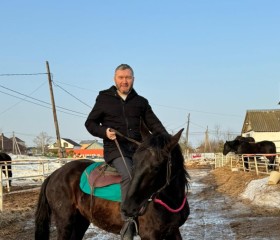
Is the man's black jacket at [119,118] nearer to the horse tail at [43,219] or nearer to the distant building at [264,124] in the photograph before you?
the horse tail at [43,219]

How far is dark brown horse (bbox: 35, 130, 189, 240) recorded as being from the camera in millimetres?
3500

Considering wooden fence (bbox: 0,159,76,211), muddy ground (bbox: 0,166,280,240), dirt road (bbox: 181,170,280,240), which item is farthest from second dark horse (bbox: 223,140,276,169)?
dirt road (bbox: 181,170,280,240)

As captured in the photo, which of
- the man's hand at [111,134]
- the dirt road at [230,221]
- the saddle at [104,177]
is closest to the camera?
the man's hand at [111,134]

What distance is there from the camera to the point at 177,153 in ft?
12.7

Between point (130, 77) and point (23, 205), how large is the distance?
8018 millimetres

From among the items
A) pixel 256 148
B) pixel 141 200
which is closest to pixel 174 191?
pixel 141 200

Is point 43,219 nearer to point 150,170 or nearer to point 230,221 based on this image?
point 150,170

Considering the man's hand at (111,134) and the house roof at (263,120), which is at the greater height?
the house roof at (263,120)

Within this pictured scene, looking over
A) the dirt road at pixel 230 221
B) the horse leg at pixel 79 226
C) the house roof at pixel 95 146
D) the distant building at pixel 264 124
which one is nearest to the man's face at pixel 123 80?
the horse leg at pixel 79 226

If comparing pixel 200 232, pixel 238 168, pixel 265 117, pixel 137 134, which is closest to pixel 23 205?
pixel 200 232

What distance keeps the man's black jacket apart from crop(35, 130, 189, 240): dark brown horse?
2.07 ft

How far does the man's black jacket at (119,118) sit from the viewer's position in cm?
437

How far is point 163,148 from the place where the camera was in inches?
140

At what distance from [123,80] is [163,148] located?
3.63 ft
